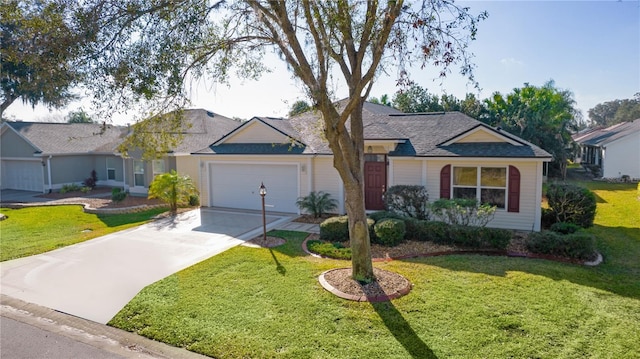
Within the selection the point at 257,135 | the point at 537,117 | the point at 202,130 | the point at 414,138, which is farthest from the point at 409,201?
the point at 537,117

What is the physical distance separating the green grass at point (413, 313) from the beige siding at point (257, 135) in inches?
343

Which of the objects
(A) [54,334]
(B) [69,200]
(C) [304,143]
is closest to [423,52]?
(A) [54,334]

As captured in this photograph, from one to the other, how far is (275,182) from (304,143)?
6.80 feet

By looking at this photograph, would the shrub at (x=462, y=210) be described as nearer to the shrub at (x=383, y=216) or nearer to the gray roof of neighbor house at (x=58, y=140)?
the shrub at (x=383, y=216)

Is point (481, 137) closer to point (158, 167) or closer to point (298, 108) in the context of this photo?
point (298, 108)

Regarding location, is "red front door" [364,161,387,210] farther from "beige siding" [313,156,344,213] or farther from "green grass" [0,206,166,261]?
"green grass" [0,206,166,261]

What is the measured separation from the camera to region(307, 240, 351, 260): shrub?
9717 millimetres

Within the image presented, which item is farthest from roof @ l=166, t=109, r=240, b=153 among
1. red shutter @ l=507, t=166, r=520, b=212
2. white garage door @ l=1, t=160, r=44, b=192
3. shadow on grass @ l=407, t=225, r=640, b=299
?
shadow on grass @ l=407, t=225, r=640, b=299

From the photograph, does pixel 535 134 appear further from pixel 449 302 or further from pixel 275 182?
A: pixel 449 302

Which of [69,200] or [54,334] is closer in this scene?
[54,334]

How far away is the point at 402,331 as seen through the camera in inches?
225

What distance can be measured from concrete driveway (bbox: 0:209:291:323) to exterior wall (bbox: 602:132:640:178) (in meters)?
26.5

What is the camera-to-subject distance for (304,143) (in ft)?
53.2

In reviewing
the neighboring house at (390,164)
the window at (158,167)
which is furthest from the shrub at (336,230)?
the window at (158,167)
